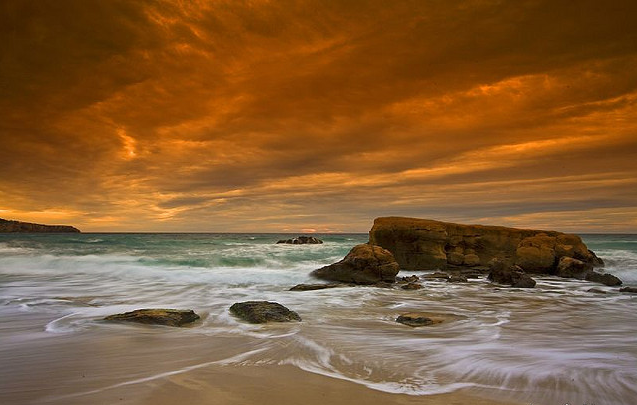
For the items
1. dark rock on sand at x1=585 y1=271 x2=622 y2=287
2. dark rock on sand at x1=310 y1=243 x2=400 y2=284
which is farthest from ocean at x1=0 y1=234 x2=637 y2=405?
dark rock on sand at x1=585 y1=271 x2=622 y2=287

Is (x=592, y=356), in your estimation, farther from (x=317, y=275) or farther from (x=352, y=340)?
(x=317, y=275)

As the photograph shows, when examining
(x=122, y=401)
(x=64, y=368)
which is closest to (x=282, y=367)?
(x=122, y=401)

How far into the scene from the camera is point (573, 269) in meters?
17.6

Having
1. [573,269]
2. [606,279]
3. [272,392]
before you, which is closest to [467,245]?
[573,269]

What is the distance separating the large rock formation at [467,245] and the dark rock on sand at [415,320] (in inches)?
477

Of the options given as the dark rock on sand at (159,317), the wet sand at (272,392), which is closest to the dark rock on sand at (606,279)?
the wet sand at (272,392)

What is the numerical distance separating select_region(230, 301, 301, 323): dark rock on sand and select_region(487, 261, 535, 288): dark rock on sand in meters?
9.95

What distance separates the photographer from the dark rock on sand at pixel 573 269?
1752cm

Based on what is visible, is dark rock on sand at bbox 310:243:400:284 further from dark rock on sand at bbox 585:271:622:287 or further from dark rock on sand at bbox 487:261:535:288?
dark rock on sand at bbox 585:271:622:287

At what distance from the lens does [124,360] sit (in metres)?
5.18

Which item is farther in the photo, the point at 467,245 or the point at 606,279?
the point at 467,245

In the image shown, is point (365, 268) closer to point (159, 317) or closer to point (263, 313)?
point (263, 313)

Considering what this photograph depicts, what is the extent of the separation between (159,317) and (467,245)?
681 inches

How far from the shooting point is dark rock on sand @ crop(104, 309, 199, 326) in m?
7.32
